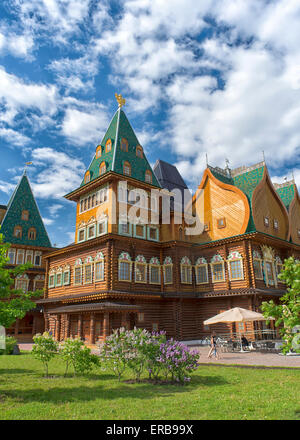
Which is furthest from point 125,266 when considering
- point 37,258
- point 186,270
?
point 37,258

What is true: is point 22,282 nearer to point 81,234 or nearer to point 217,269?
point 81,234

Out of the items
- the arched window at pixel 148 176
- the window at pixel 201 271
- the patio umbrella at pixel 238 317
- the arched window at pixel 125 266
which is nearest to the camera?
the patio umbrella at pixel 238 317

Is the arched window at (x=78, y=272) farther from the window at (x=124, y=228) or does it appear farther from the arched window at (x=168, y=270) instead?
the arched window at (x=168, y=270)

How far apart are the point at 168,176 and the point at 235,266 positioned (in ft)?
47.2

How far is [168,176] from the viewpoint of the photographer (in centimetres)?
3553

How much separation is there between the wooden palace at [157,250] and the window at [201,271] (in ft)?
0.29

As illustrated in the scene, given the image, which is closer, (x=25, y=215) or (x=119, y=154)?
(x=119, y=154)

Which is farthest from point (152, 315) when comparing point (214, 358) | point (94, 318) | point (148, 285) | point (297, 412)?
point (297, 412)

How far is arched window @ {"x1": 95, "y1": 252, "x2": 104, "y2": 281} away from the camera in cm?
2375

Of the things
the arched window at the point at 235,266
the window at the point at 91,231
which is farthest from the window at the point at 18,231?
the arched window at the point at 235,266

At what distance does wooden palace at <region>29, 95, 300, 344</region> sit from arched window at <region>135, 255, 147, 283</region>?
8cm

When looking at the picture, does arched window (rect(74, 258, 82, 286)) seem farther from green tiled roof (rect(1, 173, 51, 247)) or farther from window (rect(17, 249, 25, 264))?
green tiled roof (rect(1, 173, 51, 247))

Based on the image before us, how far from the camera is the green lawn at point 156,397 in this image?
6.52m

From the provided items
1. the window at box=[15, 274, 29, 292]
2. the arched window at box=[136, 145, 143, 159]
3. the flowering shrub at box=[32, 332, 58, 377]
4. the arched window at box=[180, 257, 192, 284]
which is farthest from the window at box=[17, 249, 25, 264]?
the flowering shrub at box=[32, 332, 58, 377]
